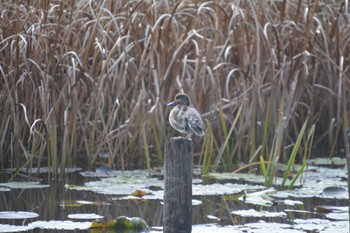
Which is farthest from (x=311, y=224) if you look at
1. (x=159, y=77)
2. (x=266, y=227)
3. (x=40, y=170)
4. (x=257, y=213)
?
(x=40, y=170)

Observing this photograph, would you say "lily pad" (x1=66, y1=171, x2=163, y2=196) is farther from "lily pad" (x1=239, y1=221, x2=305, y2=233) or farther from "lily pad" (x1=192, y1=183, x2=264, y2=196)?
"lily pad" (x1=239, y1=221, x2=305, y2=233)

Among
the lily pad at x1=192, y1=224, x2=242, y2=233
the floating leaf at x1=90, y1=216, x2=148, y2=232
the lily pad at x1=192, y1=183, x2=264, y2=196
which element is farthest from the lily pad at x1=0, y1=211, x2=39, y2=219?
the lily pad at x1=192, y1=183, x2=264, y2=196

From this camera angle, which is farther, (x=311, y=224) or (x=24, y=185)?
(x=24, y=185)

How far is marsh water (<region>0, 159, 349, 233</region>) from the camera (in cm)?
554

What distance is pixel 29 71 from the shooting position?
23.0 ft

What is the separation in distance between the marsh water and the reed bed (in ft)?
0.73

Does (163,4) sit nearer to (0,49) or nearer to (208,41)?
(208,41)

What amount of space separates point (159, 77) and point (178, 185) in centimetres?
285

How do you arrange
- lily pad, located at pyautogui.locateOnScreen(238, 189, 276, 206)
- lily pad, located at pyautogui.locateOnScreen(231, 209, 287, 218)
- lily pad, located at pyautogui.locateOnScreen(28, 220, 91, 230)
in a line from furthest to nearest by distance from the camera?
lily pad, located at pyautogui.locateOnScreen(238, 189, 276, 206), lily pad, located at pyautogui.locateOnScreen(231, 209, 287, 218), lily pad, located at pyautogui.locateOnScreen(28, 220, 91, 230)

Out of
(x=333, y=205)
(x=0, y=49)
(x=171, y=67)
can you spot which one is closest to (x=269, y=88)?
(x=171, y=67)

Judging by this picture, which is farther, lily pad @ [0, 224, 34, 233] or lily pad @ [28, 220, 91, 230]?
lily pad @ [28, 220, 91, 230]

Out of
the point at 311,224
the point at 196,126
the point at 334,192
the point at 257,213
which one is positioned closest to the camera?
the point at 196,126

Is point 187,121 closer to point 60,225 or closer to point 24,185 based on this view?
point 60,225

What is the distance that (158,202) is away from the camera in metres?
6.45
